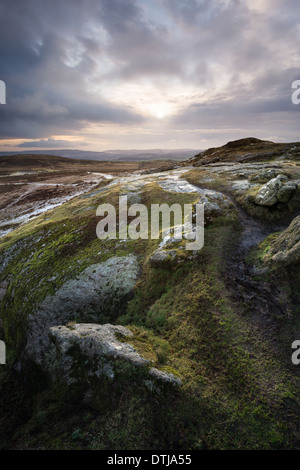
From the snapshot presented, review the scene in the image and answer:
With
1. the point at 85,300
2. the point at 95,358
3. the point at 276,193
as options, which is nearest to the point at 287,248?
the point at 276,193

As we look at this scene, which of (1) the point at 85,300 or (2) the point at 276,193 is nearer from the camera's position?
(1) the point at 85,300

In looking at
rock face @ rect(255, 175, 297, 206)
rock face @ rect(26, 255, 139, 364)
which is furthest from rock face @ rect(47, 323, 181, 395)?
rock face @ rect(255, 175, 297, 206)

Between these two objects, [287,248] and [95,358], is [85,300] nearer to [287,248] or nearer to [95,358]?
[95,358]

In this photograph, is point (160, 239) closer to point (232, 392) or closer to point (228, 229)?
point (228, 229)

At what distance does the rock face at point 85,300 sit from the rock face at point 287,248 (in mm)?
10534

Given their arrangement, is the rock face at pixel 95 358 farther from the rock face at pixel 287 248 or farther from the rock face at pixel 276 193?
the rock face at pixel 276 193

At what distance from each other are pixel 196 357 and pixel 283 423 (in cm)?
392

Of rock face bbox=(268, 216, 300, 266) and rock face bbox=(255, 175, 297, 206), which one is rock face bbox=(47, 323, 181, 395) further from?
rock face bbox=(255, 175, 297, 206)

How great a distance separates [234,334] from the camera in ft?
36.0

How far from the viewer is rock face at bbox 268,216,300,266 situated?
44.0 feet

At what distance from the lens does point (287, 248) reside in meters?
14.3

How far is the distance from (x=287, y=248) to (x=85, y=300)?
15.3 m

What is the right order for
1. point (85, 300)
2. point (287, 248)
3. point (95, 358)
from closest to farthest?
point (95, 358)
point (287, 248)
point (85, 300)
